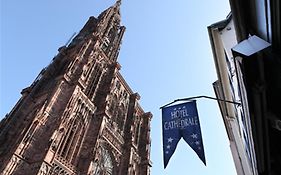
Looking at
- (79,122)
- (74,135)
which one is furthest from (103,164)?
(79,122)

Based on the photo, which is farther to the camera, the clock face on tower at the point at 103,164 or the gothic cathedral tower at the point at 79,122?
the clock face on tower at the point at 103,164

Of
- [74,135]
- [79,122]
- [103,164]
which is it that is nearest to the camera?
[74,135]

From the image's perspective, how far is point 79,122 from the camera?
73.2 ft

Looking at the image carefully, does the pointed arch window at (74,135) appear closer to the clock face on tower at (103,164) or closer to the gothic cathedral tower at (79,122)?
the gothic cathedral tower at (79,122)

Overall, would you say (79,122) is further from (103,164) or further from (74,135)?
(103,164)

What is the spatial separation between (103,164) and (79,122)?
420 centimetres

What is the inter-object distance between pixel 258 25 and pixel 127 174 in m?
22.1

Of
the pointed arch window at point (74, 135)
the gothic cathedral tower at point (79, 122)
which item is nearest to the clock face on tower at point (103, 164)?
the gothic cathedral tower at point (79, 122)

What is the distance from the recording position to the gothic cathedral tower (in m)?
16.8

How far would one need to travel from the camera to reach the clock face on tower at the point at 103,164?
21.9 meters

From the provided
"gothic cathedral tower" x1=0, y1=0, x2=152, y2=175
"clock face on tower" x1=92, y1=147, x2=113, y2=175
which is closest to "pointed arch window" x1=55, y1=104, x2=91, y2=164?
"gothic cathedral tower" x1=0, y1=0, x2=152, y2=175

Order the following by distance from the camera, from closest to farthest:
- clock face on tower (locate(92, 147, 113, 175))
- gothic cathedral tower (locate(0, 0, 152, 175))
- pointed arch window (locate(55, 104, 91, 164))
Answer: gothic cathedral tower (locate(0, 0, 152, 175)) → pointed arch window (locate(55, 104, 91, 164)) → clock face on tower (locate(92, 147, 113, 175))

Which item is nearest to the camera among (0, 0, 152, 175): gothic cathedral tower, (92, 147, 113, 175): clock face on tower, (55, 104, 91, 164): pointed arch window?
(0, 0, 152, 175): gothic cathedral tower

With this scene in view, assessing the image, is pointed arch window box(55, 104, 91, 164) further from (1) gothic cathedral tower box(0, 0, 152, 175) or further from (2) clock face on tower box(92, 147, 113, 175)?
(2) clock face on tower box(92, 147, 113, 175)
